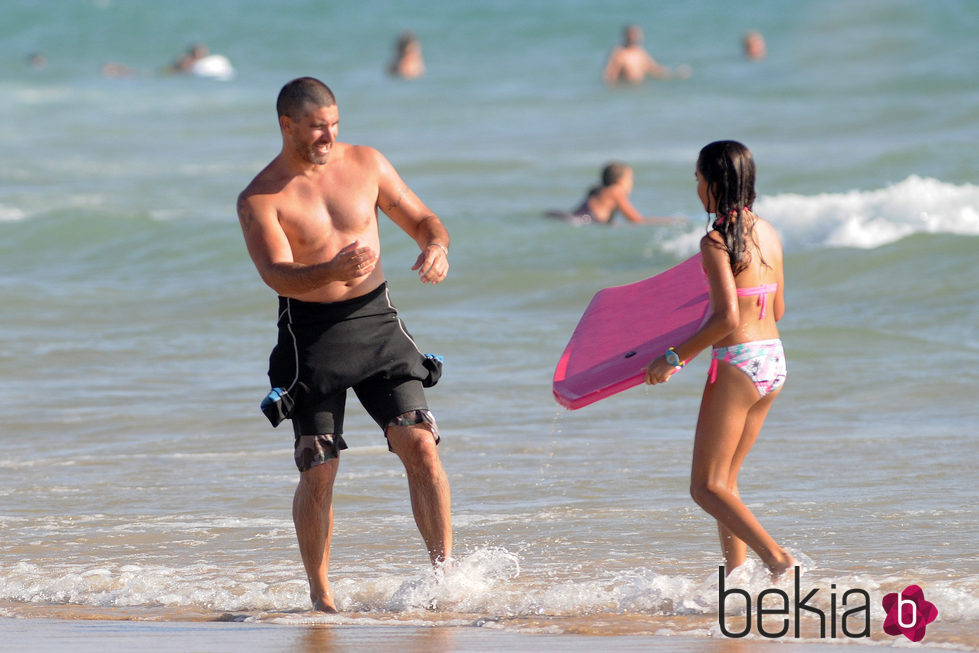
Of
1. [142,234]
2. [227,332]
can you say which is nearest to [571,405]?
[227,332]

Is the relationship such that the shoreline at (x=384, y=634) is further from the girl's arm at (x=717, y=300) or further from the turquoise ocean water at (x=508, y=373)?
the girl's arm at (x=717, y=300)

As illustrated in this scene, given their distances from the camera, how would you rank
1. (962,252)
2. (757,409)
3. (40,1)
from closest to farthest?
(757,409) < (962,252) < (40,1)

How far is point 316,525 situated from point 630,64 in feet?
78.7

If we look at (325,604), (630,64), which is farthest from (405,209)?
(630,64)

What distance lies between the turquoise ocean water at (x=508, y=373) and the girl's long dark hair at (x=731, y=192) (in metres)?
1.02

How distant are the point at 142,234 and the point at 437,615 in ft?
38.3

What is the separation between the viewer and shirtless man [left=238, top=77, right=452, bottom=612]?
4441 mm

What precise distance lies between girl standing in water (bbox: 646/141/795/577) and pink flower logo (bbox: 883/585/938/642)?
0.33 meters

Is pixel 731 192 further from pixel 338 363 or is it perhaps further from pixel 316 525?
pixel 316 525

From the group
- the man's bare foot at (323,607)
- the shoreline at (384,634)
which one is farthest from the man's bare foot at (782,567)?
the man's bare foot at (323,607)

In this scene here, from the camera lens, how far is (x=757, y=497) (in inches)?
233

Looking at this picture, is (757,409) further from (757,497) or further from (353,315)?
(757,497)

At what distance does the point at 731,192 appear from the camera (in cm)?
411

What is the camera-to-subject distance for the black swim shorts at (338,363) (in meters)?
4.48
